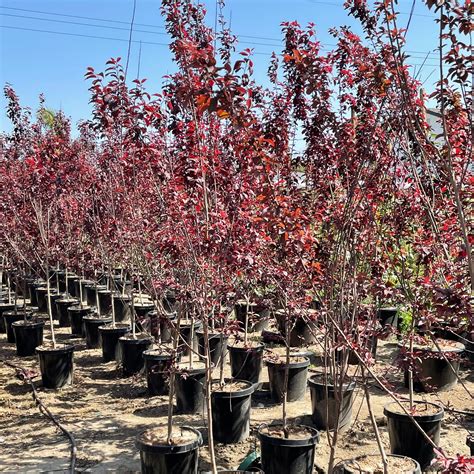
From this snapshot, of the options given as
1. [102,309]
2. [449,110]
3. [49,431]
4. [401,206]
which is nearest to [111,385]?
[49,431]

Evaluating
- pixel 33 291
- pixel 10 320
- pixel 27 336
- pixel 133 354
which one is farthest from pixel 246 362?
pixel 33 291

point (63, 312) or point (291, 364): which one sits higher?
point (63, 312)

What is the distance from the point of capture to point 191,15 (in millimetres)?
4352

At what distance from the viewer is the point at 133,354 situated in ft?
24.8

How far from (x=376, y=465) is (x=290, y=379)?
2398mm

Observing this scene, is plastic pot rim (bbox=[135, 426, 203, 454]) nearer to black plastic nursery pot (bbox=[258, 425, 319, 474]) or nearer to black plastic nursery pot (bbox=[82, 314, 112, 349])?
black plastic nursery pot (bbox=[258, 425, 319, 474])

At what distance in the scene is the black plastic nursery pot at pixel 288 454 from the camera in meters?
4.38

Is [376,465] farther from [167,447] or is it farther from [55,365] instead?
[55,365]

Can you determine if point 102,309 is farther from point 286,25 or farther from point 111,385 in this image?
point 286,25

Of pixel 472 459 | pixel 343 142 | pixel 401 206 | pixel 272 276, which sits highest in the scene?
pixel 343 142

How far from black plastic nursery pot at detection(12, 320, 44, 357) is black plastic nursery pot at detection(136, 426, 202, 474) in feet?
16.1

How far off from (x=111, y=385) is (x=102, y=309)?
3.98 meters

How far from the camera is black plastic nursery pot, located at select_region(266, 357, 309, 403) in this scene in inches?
249

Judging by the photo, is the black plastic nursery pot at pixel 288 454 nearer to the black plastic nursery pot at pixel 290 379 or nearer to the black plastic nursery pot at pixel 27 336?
the black plastic nursery pot at pixel 290 379
